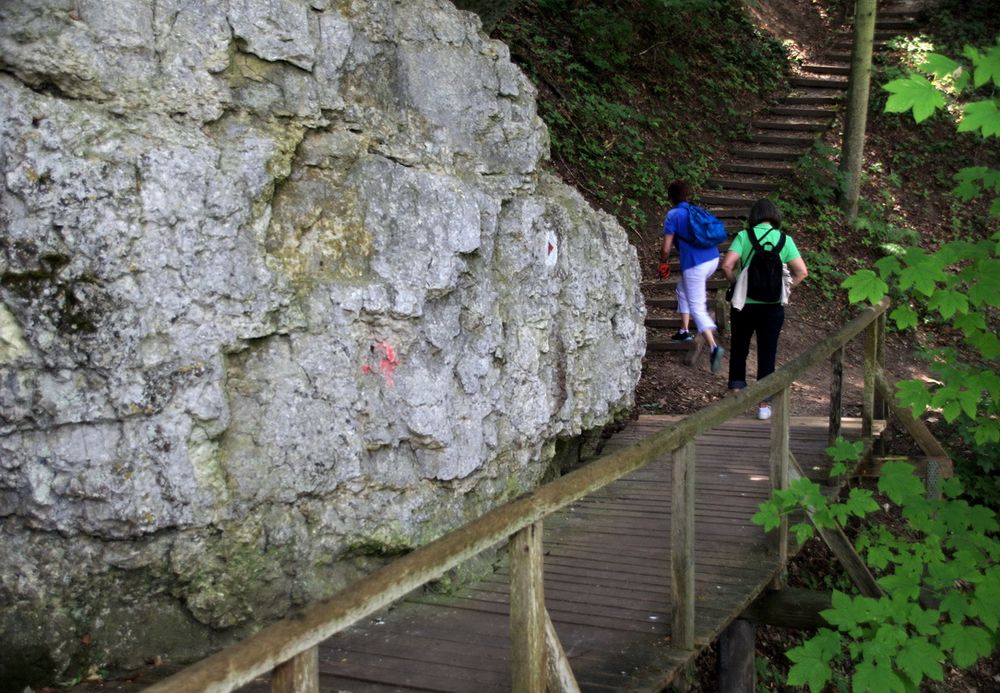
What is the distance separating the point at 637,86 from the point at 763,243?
8425 millimetres

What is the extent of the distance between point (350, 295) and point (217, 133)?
979mm

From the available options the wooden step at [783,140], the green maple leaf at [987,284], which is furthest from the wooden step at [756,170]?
the green maple leaf at [987,284]

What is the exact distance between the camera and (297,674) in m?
2.35

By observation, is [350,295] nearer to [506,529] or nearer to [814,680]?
[506,529]

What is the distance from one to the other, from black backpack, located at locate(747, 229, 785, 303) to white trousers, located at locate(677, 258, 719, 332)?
176cm

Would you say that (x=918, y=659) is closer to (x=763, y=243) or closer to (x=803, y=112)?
(x=763, y=243)

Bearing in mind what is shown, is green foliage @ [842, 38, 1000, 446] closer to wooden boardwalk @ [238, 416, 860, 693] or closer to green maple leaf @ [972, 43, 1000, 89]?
green maple leaf @ [972, 43, 1000, 89]

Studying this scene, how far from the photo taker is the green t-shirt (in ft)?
25.8

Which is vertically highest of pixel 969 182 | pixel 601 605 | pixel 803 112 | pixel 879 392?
pixel 803 112

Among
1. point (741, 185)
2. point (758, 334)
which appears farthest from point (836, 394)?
point (741, 185)

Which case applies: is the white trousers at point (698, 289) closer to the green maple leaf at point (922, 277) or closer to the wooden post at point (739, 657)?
the wooden post at point (739, 657)

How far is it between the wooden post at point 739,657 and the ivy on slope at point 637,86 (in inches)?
282

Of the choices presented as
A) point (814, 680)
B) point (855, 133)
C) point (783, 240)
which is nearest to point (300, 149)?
point (814, 680)

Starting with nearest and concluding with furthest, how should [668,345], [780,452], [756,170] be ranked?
[780,452] < [668,345] < [756,170]
